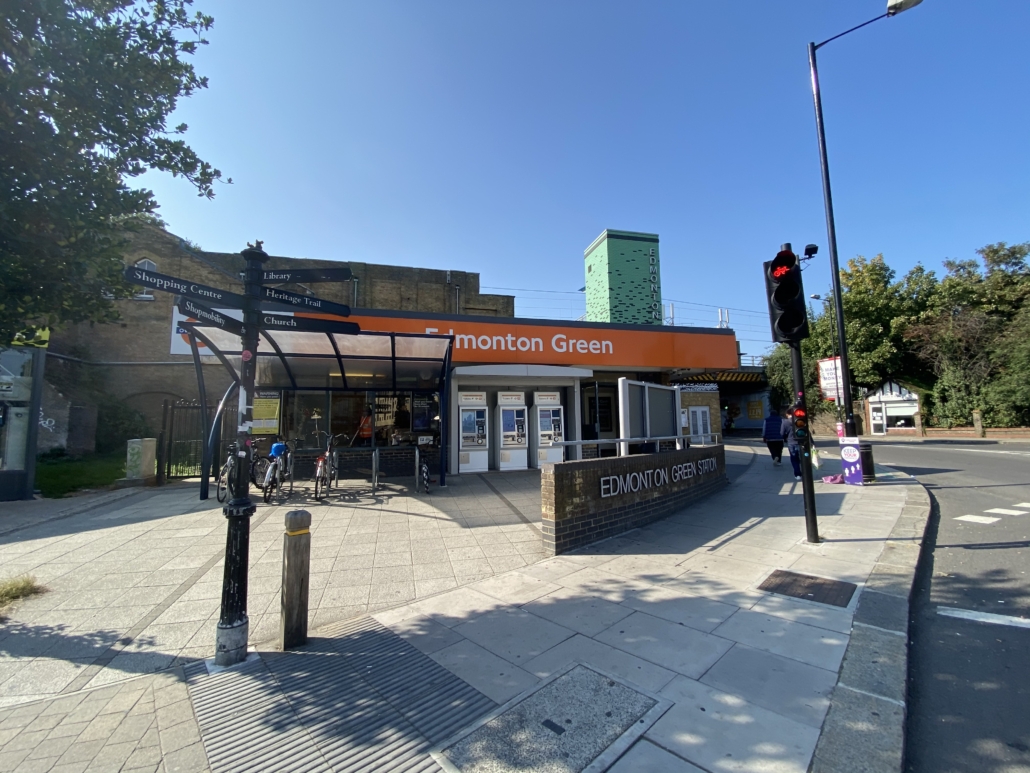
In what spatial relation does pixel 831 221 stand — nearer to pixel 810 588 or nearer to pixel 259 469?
pixel 810 588

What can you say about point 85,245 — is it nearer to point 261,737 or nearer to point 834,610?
point 261,737

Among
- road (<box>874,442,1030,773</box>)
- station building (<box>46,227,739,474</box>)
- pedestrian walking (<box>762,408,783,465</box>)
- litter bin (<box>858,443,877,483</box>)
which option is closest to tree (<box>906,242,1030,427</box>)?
station building (<box>46,227,739,474</box>)

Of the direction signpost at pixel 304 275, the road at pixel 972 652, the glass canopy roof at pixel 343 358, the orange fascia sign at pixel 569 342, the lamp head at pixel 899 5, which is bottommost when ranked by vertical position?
the road at pixel 972 652

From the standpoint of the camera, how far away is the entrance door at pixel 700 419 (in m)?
18.8

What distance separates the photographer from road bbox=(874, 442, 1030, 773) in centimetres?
234

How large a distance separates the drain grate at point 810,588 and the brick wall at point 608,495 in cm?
207

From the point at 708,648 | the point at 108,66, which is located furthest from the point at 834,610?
the point at 108,66

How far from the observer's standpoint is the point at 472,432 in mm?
12641

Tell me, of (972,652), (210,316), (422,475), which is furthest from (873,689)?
(422,475)

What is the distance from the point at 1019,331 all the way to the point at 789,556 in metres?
30.3

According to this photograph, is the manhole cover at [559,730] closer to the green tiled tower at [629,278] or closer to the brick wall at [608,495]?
the brick wall at [608,495]

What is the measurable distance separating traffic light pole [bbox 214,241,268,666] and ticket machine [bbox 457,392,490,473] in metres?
9.00

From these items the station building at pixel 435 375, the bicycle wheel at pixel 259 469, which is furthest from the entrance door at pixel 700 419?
the bicycle wheel at pixel 259 469

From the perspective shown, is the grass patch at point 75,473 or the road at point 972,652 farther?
the grass patch at point 75,473
